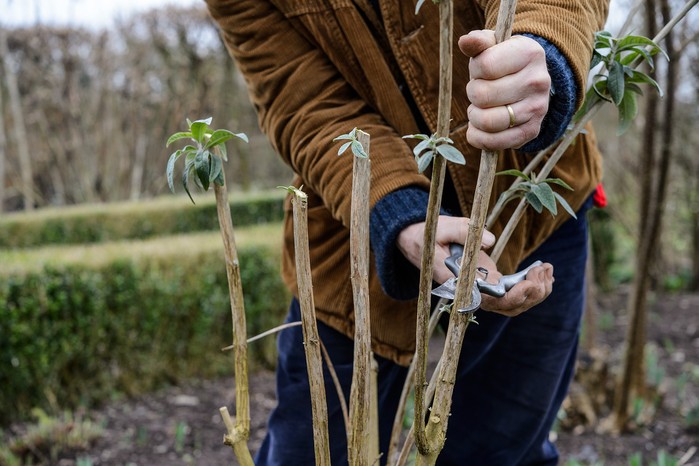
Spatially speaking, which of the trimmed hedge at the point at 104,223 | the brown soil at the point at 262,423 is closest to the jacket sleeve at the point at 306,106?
the brown soil at the point at 262,423

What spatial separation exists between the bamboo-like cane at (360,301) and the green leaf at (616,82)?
0.38 meters

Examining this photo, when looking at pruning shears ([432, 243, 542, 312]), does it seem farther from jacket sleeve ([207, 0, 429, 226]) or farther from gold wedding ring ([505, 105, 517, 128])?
jacket sleeve ([207, 0, 429, 226])

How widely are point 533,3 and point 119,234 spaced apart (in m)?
6.74

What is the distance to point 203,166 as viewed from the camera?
3.08 ft

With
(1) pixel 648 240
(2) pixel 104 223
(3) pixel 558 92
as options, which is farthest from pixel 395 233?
(2) pixel 104 223

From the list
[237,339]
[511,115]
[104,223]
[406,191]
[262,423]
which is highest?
[511,115]

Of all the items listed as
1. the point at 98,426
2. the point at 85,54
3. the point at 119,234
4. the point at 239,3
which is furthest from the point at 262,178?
the point at 239,3

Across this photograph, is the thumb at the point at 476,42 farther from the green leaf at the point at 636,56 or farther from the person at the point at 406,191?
the green leaf at the point at 636,56

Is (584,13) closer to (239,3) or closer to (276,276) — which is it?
(239,3)

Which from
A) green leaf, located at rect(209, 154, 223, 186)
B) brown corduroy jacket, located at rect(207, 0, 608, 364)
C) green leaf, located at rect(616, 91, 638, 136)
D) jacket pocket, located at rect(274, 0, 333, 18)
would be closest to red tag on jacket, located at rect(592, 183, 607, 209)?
brown corduroy jacket, located at rect(207, 0, 608, 364)

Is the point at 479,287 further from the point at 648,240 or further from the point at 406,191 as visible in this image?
the point at 648,240

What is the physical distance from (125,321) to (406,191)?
133 inches

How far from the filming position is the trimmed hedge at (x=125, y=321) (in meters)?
3.77

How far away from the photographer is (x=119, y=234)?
727cm
